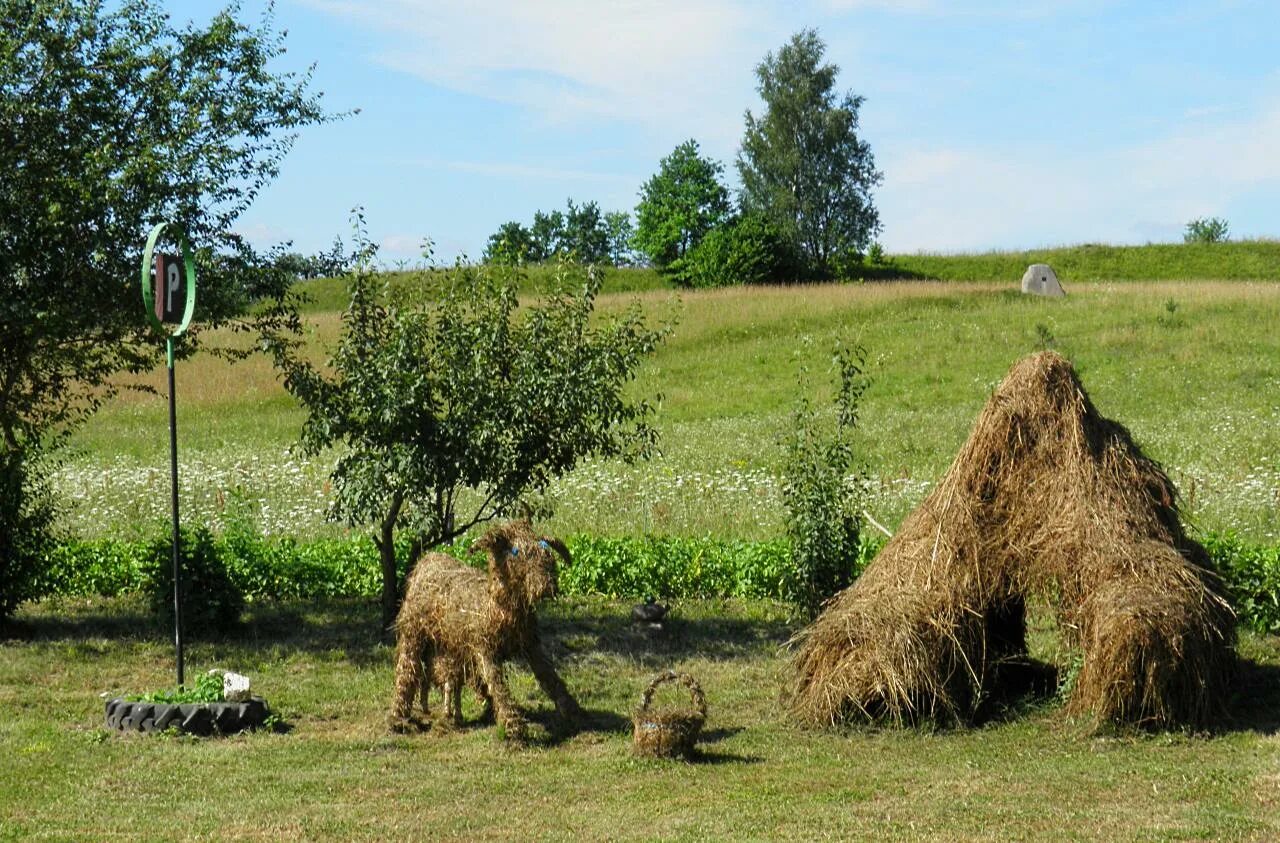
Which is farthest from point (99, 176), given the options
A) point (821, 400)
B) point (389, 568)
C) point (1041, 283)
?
point (1041, 283)

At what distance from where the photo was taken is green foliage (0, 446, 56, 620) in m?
14.7

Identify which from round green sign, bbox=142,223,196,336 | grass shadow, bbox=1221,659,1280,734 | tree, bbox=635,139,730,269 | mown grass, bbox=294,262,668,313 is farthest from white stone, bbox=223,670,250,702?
tree, bbox=635,139,730,269

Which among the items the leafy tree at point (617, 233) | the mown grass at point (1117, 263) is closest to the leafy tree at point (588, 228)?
the leafy tree at point (617, 233)

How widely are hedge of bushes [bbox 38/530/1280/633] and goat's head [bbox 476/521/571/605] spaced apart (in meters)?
4.50

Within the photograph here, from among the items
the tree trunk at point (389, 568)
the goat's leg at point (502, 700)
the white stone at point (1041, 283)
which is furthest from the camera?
the white stone at point (1041, 283)

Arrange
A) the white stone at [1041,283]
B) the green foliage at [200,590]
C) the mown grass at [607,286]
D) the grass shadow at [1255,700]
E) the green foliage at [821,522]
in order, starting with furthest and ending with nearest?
the mown grass at [607,286]
the white stone at [1041,283]
the green foliage at [200,590]
the green foliage at [821,522]
the grass shadow at [1255,700]

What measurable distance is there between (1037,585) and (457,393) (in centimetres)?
585

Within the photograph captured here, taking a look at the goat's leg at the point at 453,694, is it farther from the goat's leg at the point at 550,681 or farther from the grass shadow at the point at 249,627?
the grass shadow at the point at 249,627

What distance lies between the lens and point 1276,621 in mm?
13336

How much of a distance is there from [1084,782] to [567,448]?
6.38 m

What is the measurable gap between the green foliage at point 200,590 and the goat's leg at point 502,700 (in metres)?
5.38

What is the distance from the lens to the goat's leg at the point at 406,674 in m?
11.0

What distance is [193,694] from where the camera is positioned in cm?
1138

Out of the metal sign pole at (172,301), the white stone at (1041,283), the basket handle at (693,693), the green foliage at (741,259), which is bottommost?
the basket handle at (693,693)
